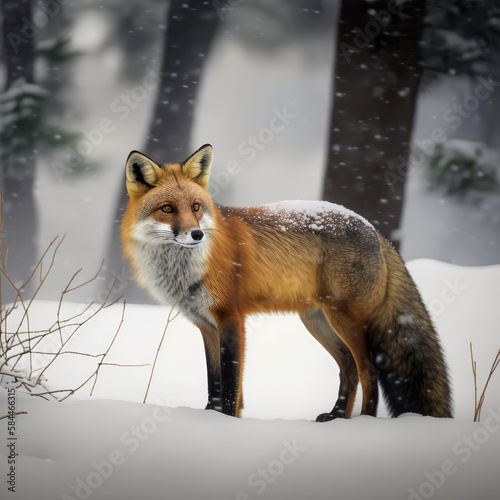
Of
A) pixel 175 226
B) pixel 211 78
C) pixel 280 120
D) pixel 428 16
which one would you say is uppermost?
pixel 428 16

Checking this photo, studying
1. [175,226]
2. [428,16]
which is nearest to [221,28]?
[428,16]

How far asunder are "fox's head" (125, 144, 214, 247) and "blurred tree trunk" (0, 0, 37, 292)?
1.78 meters

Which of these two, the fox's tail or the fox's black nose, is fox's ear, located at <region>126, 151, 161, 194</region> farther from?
the fox's tail

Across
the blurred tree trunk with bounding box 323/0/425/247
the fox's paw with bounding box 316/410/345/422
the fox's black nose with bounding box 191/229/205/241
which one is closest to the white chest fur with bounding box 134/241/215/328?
the fox's black nose with bounding box 191/229/205/241

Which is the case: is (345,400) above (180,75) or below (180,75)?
below

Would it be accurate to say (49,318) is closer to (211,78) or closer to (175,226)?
(175,226)

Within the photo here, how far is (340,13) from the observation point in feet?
8.95

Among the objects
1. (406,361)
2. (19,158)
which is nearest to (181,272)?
(406,361)

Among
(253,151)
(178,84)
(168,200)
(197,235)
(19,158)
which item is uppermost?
(178,84)

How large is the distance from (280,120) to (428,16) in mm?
1088

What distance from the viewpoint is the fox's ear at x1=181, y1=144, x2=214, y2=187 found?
6.48 ft

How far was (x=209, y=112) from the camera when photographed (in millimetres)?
3215

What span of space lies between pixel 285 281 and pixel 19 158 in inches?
95.0

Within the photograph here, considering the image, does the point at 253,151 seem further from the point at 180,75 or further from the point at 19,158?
the point at 19,158
